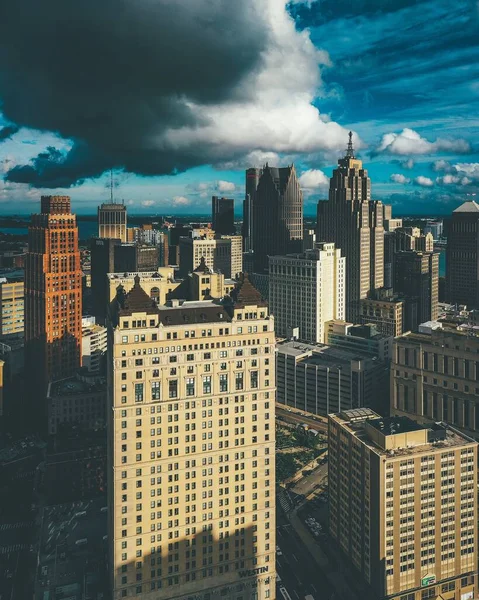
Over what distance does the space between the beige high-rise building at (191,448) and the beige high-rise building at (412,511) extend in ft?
52.5

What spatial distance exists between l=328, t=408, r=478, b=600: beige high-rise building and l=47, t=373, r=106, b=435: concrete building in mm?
74963

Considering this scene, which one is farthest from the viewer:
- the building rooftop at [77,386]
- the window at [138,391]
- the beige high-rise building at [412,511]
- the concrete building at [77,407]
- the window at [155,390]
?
the building rooftop at [77,386]

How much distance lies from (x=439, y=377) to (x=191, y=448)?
58.6 m

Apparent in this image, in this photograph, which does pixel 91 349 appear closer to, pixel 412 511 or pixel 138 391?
pixel 138 391

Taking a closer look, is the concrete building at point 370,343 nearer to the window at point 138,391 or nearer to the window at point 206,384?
the window at point 206,384

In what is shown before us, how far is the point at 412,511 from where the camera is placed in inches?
3585

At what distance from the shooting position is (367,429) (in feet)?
319

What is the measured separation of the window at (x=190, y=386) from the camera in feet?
265

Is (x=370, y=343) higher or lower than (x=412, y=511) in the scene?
higher

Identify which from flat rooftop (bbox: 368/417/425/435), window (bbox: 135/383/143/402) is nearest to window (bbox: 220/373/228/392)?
window (bbox: 135/383/143/402)

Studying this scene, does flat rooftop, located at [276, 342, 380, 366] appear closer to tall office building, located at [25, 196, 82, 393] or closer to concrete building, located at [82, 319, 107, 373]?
concrete building, located at [82, 319, 107, 373]

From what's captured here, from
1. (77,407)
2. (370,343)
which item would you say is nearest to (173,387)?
(77,407)

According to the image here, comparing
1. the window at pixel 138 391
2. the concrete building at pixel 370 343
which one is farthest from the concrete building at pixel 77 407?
the concrete building at pixel 370 343

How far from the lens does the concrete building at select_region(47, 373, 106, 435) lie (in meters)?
152
